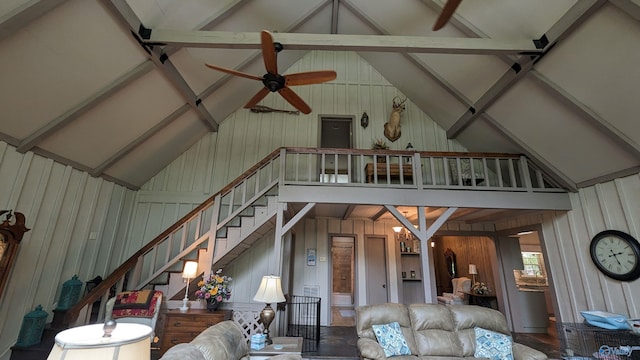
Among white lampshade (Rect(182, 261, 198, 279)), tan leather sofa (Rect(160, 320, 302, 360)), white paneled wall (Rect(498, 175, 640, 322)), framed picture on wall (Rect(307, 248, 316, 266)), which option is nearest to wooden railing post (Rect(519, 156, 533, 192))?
white paneled wall (Rect(498, 175, 640, 322))

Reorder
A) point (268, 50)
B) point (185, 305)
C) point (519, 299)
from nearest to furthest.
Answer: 1. point (268, 50)
2. point (185, 305)
3. point (519, 299)

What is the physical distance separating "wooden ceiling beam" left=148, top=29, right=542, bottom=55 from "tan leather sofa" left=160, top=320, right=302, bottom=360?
3416mm

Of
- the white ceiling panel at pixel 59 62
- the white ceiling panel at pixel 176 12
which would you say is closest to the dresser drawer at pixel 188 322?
the white ceiling panel at pixel 59 62

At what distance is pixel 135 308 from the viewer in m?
3.98

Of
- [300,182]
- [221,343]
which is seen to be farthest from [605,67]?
[221,343]

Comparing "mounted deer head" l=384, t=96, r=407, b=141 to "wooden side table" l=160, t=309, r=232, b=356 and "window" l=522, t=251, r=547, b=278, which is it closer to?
"wooden side table" l=160, t=309, r=232, b=356

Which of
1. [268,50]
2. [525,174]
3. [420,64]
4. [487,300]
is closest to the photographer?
[268,50]

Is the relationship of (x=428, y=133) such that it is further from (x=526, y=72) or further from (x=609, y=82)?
(x=609, y=82)

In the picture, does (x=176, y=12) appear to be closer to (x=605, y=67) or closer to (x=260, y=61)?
(x=260, y=61)

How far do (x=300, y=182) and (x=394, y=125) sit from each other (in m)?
3.63

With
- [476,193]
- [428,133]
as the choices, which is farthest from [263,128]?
[476,193]

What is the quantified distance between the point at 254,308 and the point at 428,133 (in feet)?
20.0

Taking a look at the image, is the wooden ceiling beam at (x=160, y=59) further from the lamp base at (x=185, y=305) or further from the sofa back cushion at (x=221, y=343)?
the sofa back cushion at (x=221, y=343)

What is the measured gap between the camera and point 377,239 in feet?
25.1
